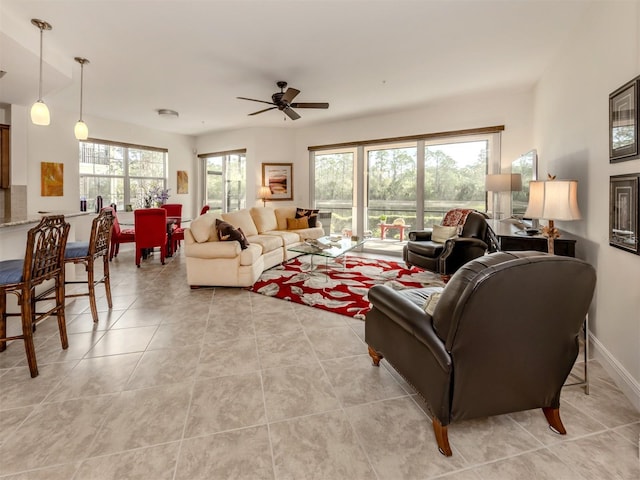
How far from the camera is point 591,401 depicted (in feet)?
6.05

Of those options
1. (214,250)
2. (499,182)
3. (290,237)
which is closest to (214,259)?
(214,250)

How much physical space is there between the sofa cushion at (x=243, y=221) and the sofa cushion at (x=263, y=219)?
22cm

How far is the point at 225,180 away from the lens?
26.8 ft

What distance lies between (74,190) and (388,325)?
658 centimetres

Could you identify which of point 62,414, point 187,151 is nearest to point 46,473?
point 62,414

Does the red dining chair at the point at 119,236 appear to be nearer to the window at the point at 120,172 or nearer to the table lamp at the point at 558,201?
the window at the point at 120,172

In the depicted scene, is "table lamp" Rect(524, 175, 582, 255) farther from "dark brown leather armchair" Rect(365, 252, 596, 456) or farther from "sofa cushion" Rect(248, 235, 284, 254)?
"sofa cushion" Rect(248, 235, 284, 254)

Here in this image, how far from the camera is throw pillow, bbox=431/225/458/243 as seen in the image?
4.61 metres

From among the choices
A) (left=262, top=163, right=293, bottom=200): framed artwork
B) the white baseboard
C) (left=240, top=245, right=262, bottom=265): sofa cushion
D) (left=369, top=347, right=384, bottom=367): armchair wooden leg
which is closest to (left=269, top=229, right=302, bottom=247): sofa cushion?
(left=240, top=245, right=262, bottom=265): sofa cushion

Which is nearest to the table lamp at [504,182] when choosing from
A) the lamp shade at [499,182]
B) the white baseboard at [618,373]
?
the lamp shade at [499,182]

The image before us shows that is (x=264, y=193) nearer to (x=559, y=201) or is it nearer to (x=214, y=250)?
(x=214, y=250)

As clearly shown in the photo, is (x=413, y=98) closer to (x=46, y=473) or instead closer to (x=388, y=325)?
(x=388, y=325)

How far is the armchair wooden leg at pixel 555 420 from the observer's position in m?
1.58

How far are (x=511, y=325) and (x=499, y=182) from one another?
3.66 m
